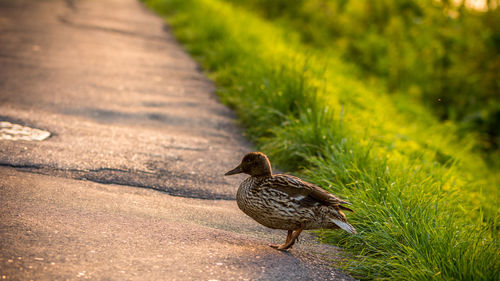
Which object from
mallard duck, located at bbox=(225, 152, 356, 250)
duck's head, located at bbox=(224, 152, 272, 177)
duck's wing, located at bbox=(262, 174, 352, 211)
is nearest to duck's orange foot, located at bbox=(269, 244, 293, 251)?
mallard duck, located at bbox=(225, 152, 356, 250)

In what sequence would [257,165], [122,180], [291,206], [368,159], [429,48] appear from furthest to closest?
[429,48], [368,159], [122,180], [257,165], [291,206]

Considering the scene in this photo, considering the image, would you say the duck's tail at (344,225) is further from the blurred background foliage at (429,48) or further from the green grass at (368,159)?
the blurred background foliage at (429,48)

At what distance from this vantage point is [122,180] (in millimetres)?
4941

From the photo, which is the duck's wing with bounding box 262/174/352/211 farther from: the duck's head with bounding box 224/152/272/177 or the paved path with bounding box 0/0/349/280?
the paved path with bounding box 0/0/349/280

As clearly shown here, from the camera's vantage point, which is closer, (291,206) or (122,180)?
(291,206)

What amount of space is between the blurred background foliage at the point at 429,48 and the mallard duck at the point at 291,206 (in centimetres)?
844

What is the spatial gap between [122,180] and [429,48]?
429 inches

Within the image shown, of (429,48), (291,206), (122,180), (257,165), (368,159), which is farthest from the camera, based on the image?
(429,48)

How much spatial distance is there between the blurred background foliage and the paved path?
558 centimetres

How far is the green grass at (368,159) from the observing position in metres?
3.68

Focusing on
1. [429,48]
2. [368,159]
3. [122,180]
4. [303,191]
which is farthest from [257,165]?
[429,48]

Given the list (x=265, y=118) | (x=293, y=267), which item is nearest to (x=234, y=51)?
(x=265, y=118)

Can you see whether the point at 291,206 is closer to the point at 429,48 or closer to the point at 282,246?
the point at 282,246

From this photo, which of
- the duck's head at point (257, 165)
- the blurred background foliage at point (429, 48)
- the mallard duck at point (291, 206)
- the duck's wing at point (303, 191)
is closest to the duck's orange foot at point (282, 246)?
the mallard duck at point (291, 206)
